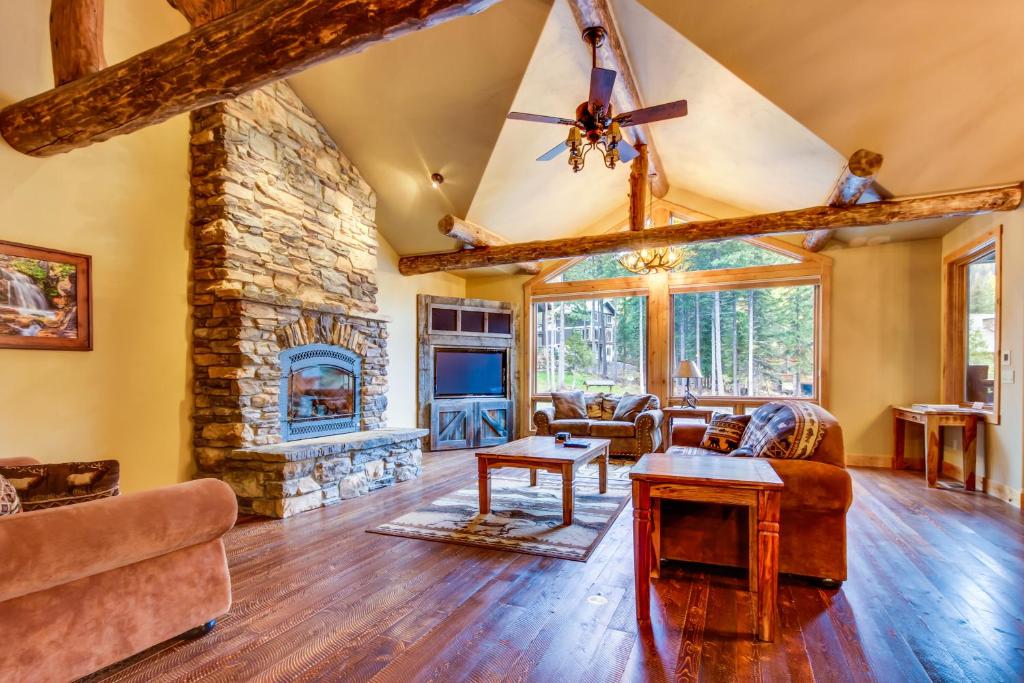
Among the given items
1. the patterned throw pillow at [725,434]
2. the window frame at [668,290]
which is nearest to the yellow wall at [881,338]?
the window frame at [668,290]

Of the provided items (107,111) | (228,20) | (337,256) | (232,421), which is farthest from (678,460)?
(337,256)

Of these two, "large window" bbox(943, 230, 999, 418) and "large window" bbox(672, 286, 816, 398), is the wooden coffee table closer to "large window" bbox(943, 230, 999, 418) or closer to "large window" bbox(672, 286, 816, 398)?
"large window" bbox(672, 286, 816, 398)

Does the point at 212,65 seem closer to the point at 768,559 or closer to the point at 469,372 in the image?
the point at 768,559

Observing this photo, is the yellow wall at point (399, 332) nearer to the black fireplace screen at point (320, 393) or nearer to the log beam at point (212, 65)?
the black fireplace screen at point (320, 393)

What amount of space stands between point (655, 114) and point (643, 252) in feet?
10.5

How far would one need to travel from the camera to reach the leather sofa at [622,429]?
6082mm

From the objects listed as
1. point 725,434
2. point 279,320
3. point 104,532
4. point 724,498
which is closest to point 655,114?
point 725,434

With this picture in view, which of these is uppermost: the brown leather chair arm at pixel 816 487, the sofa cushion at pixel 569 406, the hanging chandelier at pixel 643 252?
the hanging chandelier at pixel 643 252

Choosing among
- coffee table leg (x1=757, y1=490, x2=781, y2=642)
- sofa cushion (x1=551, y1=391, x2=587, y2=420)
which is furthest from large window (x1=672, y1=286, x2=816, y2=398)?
coffee table leg (x1=757, y1=490, x2=781, y2=642)

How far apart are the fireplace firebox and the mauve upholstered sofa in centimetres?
244

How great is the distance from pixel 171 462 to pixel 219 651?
8.13 feet

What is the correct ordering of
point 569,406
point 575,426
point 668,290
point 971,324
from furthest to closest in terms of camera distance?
point 668,290 → point 569,406 → point 575,426 → point 971,324

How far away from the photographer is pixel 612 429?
618 centimetres

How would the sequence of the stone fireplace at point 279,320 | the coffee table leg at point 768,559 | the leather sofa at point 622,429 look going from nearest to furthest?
the coffee table leg at point 768,559 → the stone fireplace at point 279,320 → the leather sofa at point 622,429
